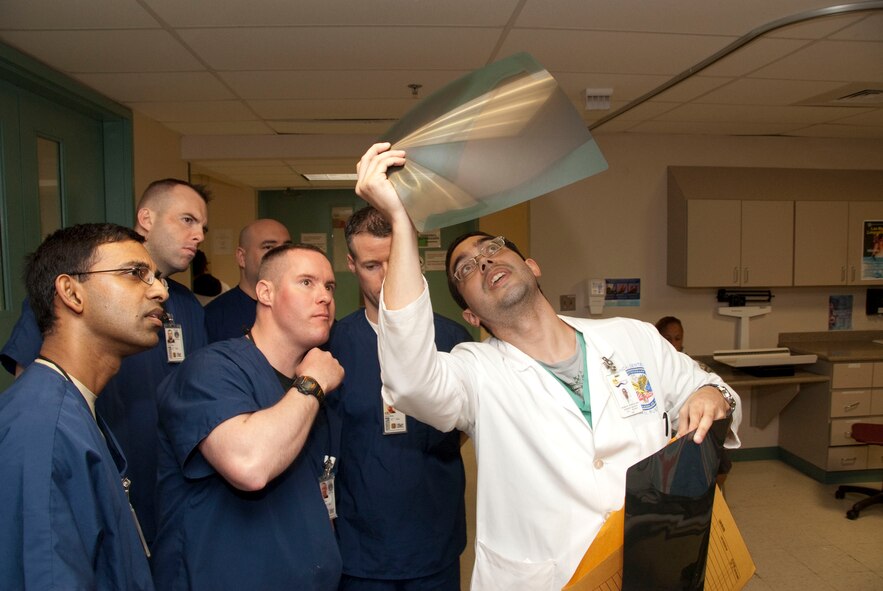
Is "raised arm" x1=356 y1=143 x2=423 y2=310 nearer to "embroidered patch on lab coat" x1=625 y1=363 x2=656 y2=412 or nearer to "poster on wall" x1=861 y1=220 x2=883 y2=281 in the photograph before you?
"embroidered patch on lab coat" x1=625 y1=363 x2=656 y2=412

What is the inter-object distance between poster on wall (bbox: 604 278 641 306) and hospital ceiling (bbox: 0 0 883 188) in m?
1.26

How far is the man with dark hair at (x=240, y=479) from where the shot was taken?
3.79 feet

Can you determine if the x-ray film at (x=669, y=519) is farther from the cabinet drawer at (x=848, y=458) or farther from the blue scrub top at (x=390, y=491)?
the cabinet drawer at (x=848, y=458)

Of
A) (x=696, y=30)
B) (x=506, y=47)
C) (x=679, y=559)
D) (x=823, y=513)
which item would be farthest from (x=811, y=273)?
(x=679, y=559)

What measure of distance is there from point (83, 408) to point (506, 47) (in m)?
2.16

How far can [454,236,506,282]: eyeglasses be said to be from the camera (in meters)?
1.45

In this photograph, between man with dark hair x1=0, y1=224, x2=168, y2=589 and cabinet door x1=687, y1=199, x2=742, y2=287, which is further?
cabinet door x1=687, y1=199, x2=742, y2=287

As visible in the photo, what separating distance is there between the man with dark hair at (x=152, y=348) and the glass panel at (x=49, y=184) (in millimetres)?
1022

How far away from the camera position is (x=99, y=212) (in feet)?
10.4

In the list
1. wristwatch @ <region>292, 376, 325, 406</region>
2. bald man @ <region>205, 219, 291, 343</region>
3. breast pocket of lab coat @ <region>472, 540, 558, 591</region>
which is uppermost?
bald man @ <region>205, 219, 291, 343</region>

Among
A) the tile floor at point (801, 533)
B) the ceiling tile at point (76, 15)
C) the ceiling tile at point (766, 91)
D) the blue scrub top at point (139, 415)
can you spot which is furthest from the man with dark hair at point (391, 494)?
the ceiling tile at point (766, 91)

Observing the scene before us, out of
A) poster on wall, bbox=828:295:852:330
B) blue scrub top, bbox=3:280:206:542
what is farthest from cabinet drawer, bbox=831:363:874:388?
blue scrub top, bbox=3:280:206:542

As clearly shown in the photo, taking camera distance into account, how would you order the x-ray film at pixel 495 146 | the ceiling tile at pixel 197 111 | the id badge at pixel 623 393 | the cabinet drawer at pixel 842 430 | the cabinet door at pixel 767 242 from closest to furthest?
the x-ray film at pixel 495 146 < the id badge at pixel 623 393 < the ceiling tile at pixel 197 111 < the cabinet drawer at pixel 842 430 < the cabinet door at pixel 767 242

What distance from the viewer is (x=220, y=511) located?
1.23 metres
